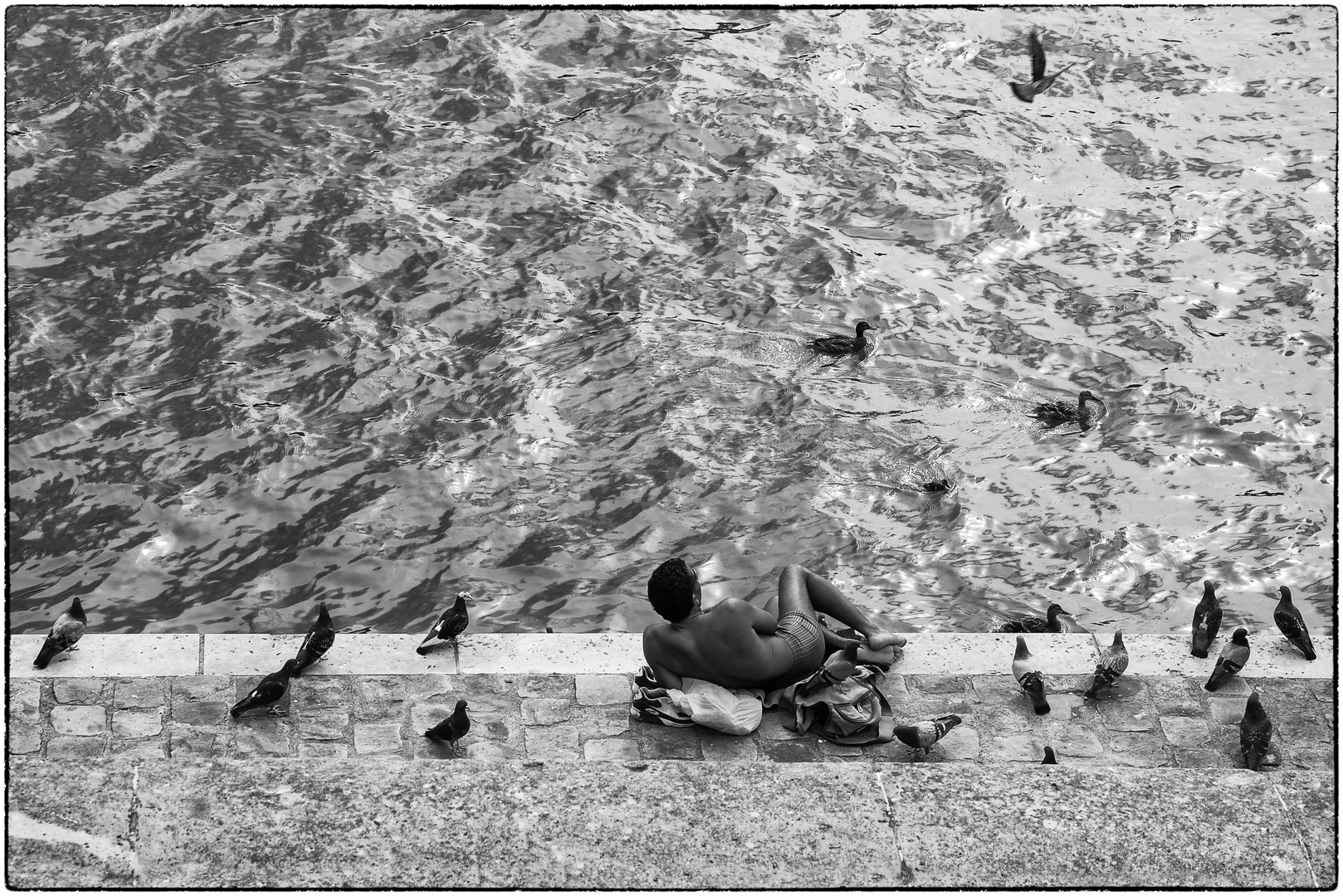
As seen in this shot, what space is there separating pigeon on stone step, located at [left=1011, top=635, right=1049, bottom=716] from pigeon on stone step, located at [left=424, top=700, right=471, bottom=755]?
3.39m

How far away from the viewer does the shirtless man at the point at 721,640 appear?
8469 millimetres

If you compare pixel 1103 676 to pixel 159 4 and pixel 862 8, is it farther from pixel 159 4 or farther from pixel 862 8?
pixel 159 4

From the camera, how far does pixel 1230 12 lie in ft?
68.8

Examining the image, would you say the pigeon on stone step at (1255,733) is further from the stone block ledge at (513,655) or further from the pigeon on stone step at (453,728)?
the pigeon on stone step at (453,728)

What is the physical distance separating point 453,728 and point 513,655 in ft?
3.60

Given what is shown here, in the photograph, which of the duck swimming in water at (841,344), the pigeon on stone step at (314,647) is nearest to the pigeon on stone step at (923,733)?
the pigeon on stone step at (314,647)

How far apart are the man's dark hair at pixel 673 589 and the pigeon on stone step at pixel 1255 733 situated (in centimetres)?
327

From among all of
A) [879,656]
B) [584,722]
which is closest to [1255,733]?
[879,656]

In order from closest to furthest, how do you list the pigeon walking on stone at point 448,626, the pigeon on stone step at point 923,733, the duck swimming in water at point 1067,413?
the pigeon on stone step at point 923,733
the pigeon walking on stone at point 448,626
the duck swimming in water at point 1067,413

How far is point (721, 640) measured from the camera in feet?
27.8

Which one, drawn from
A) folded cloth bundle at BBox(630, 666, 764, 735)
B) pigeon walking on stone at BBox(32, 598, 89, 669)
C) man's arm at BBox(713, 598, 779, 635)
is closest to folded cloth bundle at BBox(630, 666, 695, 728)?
folded cloth bundle at BBox(630, 666, 764, 735)

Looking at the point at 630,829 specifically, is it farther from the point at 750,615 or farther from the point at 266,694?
the point at 266,694

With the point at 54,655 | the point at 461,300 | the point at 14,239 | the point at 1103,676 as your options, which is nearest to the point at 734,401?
the point at 461,300

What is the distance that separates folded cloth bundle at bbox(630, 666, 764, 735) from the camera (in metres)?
8.57
